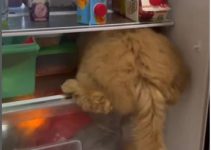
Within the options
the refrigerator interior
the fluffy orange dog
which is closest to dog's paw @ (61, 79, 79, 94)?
the fluffy orange dog

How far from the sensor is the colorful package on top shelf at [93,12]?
48.8 inches

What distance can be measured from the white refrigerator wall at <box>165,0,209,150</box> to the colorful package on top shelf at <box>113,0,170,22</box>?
54 millimetres

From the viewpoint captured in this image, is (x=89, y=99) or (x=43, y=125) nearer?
(x=89, y=99)

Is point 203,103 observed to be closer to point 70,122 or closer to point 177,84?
point 177,84

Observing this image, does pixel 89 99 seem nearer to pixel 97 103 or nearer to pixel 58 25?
pixel 97 103

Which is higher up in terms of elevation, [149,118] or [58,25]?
[58,25]

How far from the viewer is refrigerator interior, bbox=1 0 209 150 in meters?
1.23

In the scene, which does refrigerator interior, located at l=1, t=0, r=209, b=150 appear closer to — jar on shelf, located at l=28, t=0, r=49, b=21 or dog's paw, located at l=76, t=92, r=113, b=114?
dog's paw, located at l=76, t=92, r=113, b=114

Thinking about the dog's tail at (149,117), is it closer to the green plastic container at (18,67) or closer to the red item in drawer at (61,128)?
the red item in drawer at (61,128)

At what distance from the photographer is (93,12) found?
4.06 feet

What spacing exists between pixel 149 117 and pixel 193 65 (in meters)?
0.24

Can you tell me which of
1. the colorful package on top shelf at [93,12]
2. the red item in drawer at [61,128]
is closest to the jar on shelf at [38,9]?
the colorful package on top shelf at [93,12]

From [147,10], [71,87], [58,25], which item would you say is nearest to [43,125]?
[71,87]

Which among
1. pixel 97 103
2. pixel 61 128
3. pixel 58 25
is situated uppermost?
pixel 58 25
